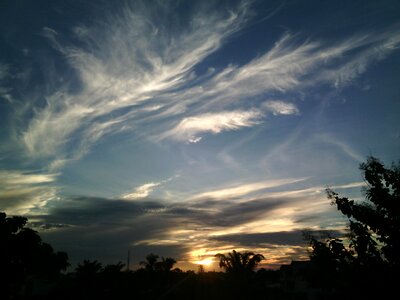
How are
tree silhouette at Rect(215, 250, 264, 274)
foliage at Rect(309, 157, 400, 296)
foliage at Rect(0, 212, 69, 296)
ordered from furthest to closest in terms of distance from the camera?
tree silhouette at Rect(215, 250, 264, 274)
foliage at Rect(0, 212, 69, 296)
foliage at Rect(309, 157, 400, 296)

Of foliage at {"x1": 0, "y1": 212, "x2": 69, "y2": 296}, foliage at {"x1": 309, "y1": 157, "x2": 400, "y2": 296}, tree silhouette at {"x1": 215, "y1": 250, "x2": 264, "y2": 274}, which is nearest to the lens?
foliage at {"x1": 309, "y1": 157, "x2": 400, "y2": 296}

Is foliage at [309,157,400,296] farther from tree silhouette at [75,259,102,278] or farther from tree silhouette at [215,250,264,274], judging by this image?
tree silhouette at [75,259,102,278]

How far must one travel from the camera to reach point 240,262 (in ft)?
110

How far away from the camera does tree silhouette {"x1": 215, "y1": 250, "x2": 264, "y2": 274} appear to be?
110 feet

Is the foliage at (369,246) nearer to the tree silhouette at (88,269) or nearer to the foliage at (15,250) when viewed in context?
the foliage at (15,250)

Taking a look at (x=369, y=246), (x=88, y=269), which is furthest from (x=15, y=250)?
(x=369, y=246)

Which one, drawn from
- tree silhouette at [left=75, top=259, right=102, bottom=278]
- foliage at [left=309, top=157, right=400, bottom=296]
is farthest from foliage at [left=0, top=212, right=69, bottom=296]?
foliage at [left=309, top=157, right=400, bottom=296]

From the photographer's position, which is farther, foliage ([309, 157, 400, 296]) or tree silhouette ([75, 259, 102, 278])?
tree silhouette ([75, 259, 102, 278])

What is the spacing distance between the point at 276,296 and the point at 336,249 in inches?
1223

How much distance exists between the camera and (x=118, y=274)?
42156mm

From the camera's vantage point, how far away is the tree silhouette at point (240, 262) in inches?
1315

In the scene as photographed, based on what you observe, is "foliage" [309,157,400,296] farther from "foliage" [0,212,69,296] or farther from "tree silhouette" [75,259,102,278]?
"tree silhouette" [75,259,102,278]

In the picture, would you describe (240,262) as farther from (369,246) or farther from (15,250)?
(369,246)

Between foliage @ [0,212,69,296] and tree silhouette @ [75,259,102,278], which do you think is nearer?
foliage @ [0,212,69,296]
